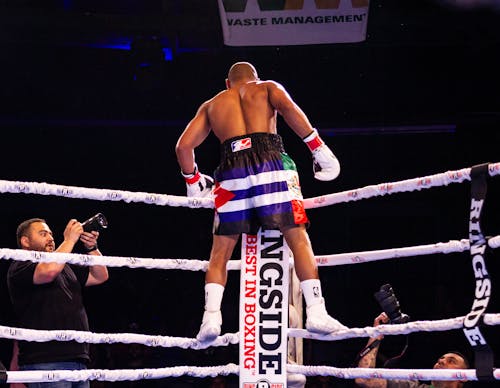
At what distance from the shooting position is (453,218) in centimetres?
670

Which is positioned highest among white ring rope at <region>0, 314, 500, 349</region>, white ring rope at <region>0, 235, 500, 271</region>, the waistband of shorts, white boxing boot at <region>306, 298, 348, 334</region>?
the waistband of shorts

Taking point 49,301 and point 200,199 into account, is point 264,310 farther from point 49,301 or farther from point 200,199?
point 49,301

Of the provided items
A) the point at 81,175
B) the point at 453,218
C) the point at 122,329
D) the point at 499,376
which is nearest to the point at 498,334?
the point at 453,218

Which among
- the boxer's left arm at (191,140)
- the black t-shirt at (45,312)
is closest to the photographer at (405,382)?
the boxer's left arm at (191,140)

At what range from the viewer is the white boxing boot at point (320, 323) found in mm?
2617

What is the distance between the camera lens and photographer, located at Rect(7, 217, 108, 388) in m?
2.99

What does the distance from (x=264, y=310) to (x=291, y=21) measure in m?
2.90

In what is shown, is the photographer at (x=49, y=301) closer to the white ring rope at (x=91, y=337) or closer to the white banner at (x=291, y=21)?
the white ring rope at (x=91, y=337)

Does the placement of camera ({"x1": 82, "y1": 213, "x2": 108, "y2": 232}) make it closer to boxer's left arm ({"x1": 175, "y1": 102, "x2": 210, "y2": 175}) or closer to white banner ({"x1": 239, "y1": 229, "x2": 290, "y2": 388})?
boxer's left arm ({"x1": 175, "y1": 102, "x2": 210, "y2": 175})

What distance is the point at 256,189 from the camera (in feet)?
9.15

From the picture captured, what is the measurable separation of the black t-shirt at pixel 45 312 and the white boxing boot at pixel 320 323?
1.01 meters

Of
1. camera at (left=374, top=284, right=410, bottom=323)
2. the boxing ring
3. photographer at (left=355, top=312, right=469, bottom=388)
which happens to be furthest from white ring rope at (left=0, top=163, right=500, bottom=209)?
photographer at (left=355, top=312, right=469, bottom=388)

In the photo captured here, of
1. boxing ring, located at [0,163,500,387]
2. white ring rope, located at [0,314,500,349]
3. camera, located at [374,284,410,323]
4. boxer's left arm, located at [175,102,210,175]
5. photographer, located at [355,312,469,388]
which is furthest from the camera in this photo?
photographer, located at [355,312,469,388]

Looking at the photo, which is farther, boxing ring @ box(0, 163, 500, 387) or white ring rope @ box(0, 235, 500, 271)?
white ring rope @ box(0, 235, 500, 271)
